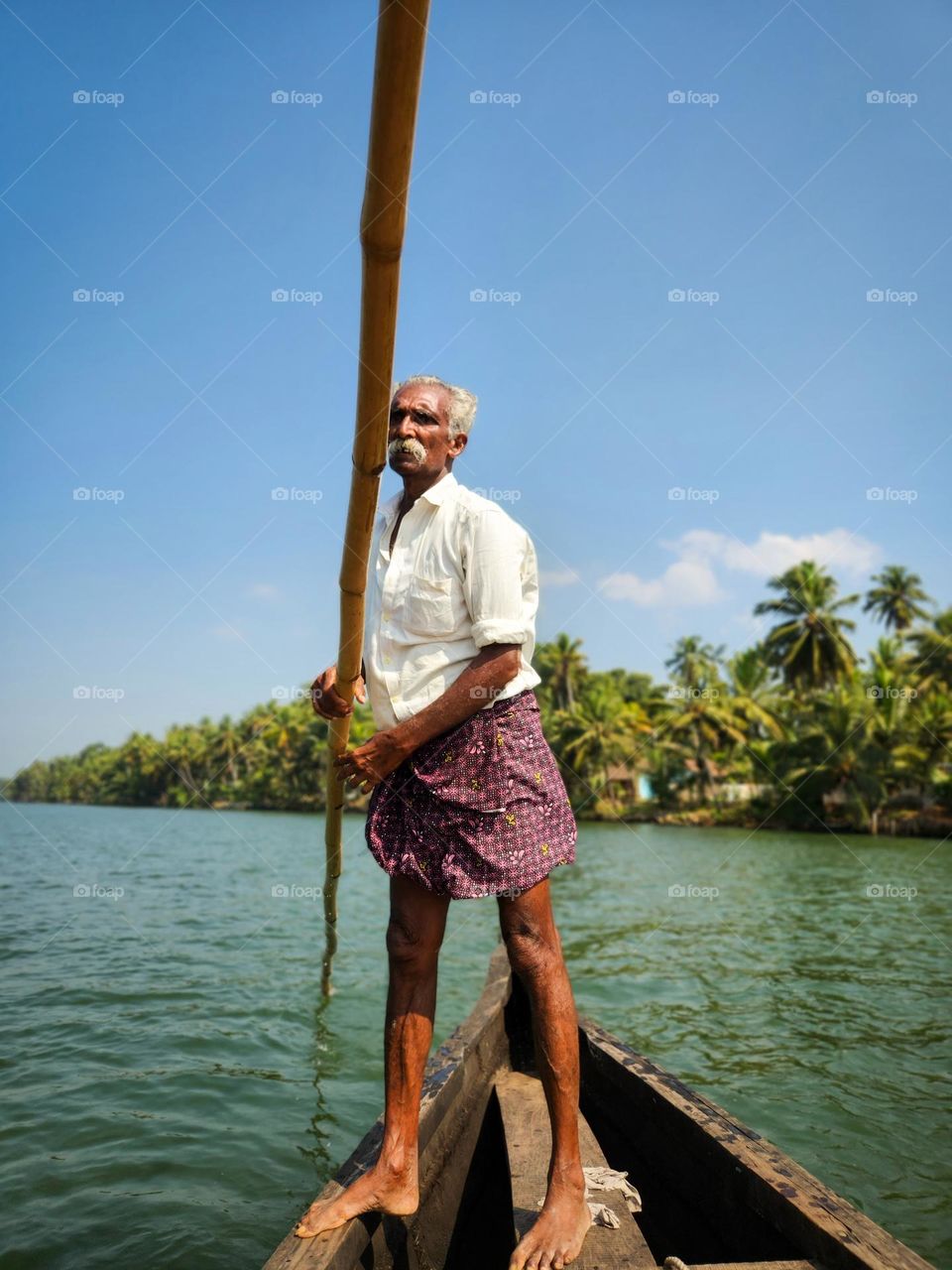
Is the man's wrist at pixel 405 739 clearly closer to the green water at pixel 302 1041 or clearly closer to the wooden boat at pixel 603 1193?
the wooden boat at pixel 603 1193

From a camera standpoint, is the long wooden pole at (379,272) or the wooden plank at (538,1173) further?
the wooden plank at (538,1173)

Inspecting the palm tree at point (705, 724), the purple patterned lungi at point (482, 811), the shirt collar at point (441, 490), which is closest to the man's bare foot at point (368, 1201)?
the purple patterned lungi at point (482, 811)

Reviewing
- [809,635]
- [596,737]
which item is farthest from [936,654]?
[596,737]

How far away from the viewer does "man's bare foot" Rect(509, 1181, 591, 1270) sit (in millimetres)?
1740

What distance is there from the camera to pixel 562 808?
212cm

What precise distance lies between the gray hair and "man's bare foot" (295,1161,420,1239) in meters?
1.78

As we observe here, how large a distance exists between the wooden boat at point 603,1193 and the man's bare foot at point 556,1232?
0.12ft

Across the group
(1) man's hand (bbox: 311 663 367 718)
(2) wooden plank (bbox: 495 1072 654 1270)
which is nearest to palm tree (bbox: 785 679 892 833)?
(2) wooden plank (bbox: 495 1072 654 1270)

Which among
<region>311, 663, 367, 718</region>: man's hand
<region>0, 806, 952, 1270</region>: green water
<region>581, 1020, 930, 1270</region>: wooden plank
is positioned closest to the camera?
<region>581, 1020, 930, 1270</region>: wooden plank

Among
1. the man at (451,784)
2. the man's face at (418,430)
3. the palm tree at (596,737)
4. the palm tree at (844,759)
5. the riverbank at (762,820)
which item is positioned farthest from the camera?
the palm tree at (596,737)

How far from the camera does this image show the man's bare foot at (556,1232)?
1740 mm

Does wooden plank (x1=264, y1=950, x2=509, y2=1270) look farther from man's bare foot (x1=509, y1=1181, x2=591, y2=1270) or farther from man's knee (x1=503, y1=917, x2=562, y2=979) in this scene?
man's knee (x1=503, y1=917, x2=562, y2=979)

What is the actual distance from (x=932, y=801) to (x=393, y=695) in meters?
35.1

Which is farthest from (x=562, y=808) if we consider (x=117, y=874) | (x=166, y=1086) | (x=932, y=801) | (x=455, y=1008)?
(x=932, y=801)
